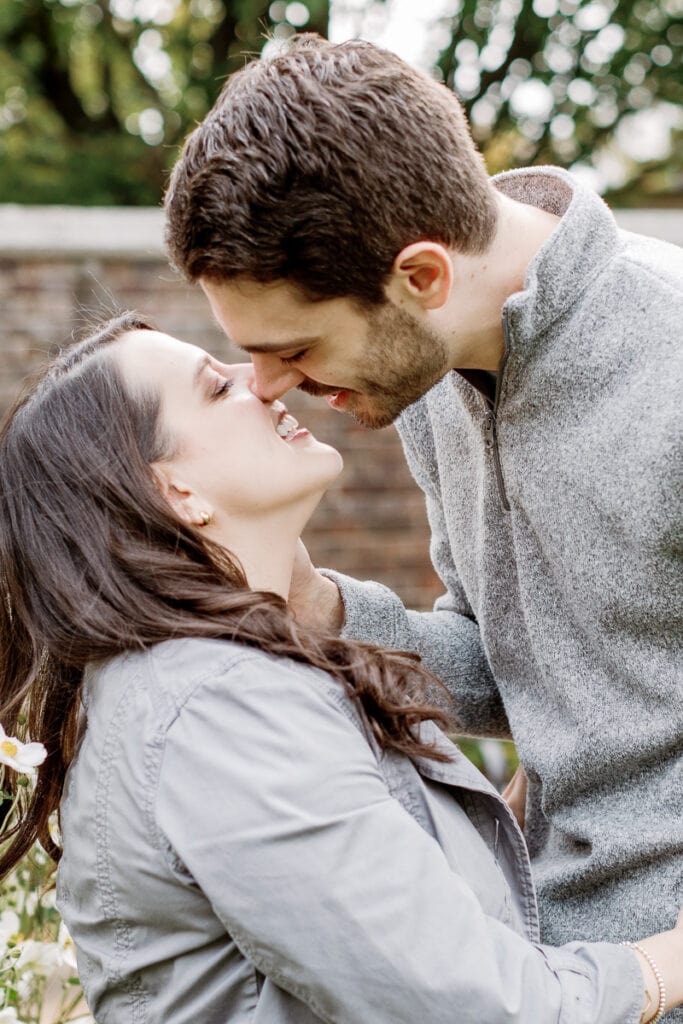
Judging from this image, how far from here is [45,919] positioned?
250 cm

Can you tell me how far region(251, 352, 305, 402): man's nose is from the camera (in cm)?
202

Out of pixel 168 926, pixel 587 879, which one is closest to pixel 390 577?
pixel 587 879

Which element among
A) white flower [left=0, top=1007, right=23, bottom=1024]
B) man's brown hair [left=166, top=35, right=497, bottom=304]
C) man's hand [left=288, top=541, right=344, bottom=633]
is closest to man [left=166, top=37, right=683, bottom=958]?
man's brown hair [left=166, top=35, right=497, bottom=304]

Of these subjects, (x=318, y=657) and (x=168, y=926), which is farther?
(x=318, y=657)

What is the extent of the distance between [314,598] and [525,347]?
711mm

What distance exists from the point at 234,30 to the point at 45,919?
6.84m

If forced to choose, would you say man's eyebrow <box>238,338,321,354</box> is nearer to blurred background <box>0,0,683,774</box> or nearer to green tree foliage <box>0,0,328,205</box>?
blurred background <box>0,0,683,774</box>

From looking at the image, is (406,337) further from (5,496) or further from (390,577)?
(390,577)

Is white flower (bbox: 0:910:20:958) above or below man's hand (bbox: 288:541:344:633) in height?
below

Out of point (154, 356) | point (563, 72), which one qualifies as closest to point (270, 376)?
point (154, 356)

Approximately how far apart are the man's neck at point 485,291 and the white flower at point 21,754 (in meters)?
0.94

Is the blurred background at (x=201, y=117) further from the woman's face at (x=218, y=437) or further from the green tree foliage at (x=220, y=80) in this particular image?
the woman's face at (x=218, y=437)

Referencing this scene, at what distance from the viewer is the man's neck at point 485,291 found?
197 centimetres

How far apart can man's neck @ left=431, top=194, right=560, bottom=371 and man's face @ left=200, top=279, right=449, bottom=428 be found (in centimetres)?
4
